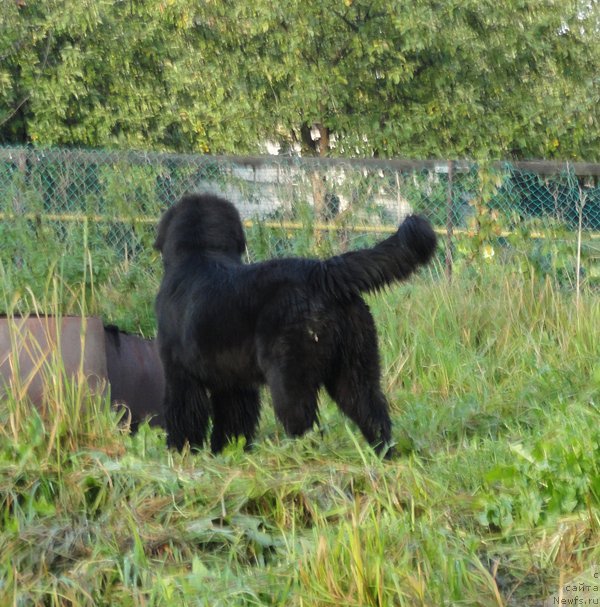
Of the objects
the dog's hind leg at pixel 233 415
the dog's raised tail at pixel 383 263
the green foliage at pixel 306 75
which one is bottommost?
the dog's hind leg at pixel 233 415

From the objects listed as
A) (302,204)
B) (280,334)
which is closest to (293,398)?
(280,334)

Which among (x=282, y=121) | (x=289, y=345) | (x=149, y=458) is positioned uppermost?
(x=282, y=121)

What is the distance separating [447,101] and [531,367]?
11.7 meters

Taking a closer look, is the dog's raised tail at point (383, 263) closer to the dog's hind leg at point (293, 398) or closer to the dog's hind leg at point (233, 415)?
the dog's hind leg at point (293, 398)

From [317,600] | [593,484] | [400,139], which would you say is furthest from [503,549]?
[400,139]

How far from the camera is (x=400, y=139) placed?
690 inches

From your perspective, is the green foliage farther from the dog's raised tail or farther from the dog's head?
the dog's raised tail

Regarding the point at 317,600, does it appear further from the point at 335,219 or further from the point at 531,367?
the point at 335,219

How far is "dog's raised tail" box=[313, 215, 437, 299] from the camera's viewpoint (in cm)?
441

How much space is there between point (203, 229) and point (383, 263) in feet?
3.83

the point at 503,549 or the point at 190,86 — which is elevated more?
the point at 190,86

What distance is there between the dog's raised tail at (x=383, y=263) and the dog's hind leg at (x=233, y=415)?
0.88 m

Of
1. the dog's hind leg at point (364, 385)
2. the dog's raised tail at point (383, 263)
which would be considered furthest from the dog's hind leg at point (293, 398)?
the dog's raised tail at point (383, 263)

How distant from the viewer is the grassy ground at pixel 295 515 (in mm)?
3146
